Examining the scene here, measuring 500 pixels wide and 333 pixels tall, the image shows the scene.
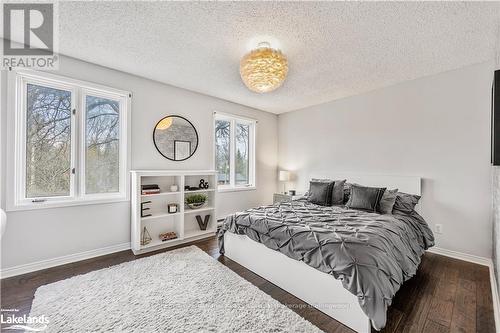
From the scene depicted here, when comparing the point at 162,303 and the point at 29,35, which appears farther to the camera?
the point at 29,35

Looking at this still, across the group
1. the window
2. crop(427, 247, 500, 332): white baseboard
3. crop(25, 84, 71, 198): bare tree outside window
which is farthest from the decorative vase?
crop(427, 247, 500, 332): white baseboard

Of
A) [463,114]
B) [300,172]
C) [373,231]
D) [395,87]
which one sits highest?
[395,87]

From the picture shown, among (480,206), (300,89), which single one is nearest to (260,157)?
(300,89)

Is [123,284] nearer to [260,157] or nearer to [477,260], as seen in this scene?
[260,157]

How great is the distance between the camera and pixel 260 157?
5.04 metres

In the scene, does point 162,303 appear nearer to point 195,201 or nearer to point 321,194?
point 195,201

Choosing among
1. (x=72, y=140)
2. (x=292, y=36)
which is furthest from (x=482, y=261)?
(x=72, y=140)

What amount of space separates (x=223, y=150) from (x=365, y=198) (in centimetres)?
271

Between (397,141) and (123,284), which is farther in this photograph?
(397,141)

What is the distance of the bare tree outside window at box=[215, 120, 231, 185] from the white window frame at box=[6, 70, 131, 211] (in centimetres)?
163

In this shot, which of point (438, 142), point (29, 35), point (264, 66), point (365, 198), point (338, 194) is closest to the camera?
point (264, 66)

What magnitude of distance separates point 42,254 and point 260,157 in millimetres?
3863

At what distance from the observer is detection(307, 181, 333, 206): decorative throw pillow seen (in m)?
3.40

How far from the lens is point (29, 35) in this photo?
90.7 inches
